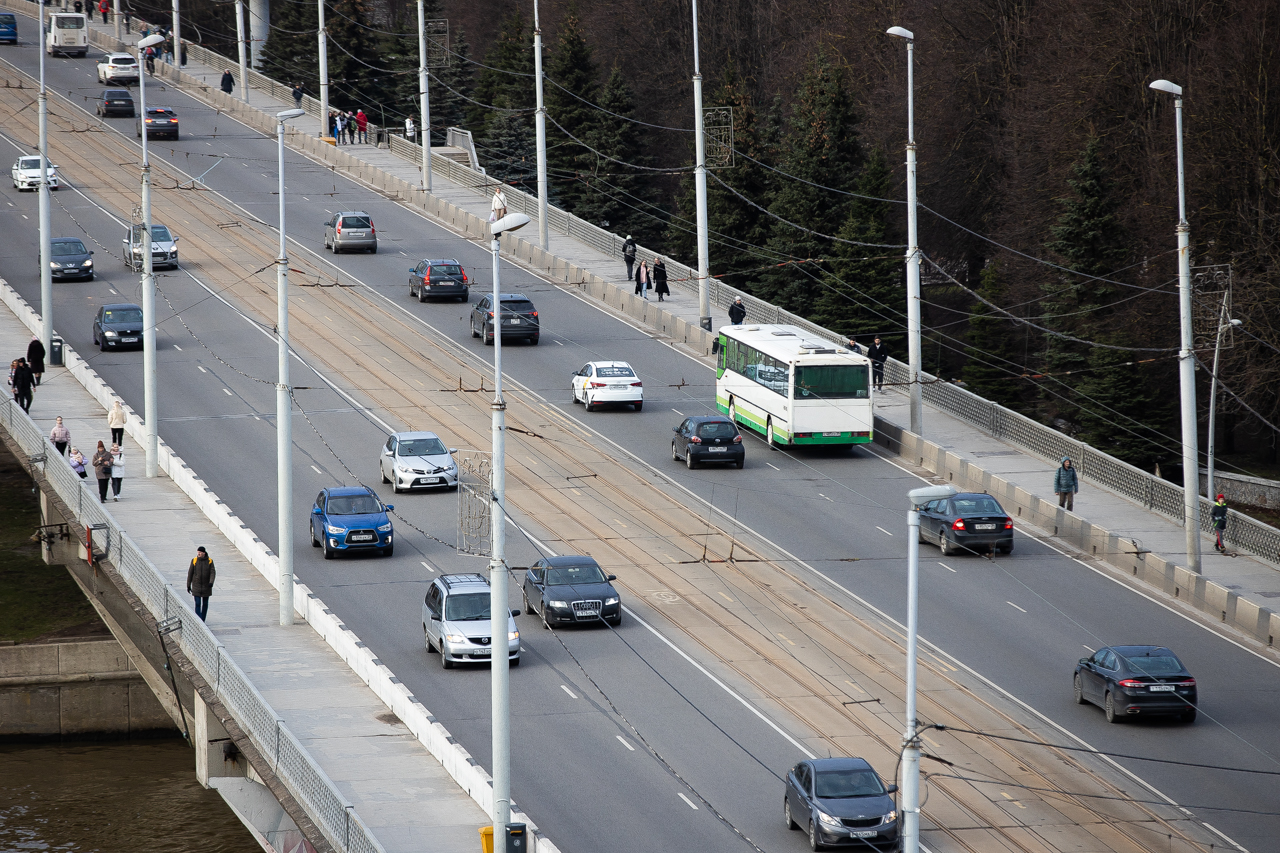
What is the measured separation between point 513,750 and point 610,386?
73.5ft

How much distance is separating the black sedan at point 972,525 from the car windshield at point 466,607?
12.5m

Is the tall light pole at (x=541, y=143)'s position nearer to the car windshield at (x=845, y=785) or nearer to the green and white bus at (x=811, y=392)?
the green and white bus at (x=811, y=392)

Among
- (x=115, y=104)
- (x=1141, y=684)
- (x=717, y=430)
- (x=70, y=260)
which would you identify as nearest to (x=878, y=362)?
(x=717, y=430)

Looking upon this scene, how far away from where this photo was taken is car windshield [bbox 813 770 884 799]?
2478 cm

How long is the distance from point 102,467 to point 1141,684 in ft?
77.4

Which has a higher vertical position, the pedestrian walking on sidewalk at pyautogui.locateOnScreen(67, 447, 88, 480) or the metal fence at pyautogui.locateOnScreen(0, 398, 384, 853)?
the pedestrian walking on sidewalk at pyautogui.locateOnScreen(67, 447, 88, 480)

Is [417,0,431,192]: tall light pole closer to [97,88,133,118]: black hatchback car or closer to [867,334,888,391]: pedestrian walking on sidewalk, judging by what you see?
[97,88,133,118]: black hatchback car

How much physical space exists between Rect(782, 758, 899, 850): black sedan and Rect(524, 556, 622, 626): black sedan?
9.03 metres

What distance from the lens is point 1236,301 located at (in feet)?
175

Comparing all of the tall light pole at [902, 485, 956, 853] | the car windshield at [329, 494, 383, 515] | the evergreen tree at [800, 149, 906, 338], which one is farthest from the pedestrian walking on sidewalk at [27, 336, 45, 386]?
the tall light pole at [902, 485, 956, 853]

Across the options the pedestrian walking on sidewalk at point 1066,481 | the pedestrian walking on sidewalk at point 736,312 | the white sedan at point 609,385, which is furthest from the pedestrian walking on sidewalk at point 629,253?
the pedestrian walking on sidewalk at point 1066,481

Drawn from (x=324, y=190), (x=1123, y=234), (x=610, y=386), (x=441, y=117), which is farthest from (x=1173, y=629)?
(x=441, y=117)

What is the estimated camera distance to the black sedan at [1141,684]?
30.3 m

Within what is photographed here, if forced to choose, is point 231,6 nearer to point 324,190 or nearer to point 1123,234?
point 324,190
